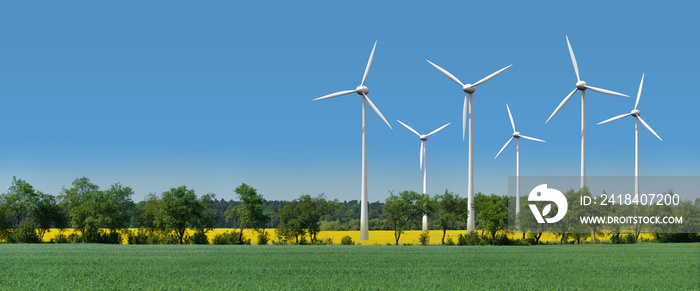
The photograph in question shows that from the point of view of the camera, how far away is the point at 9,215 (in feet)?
336

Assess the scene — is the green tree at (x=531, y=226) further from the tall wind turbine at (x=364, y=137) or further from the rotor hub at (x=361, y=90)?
the rotor hub at (x=361, y=90)

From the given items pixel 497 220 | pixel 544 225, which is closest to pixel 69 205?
pixel 497 220

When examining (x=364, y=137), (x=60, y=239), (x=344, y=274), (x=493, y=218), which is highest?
(x=364, y=137)

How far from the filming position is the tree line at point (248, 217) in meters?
95.0

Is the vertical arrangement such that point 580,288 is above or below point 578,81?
below

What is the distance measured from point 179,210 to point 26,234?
78.3ft

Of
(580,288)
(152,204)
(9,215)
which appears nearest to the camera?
(580,288)

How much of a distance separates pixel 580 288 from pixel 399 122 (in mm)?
88971

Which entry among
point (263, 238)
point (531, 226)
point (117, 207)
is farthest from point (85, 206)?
point (531, 226)

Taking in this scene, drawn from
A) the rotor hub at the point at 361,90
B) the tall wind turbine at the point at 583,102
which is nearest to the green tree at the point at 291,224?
the rotor hub at the point at 361,90

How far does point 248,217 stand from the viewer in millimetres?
98438

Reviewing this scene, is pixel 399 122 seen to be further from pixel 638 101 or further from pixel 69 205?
pixel 69 205

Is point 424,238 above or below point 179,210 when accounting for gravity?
below

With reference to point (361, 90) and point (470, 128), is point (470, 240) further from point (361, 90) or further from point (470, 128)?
point (361, 90)
